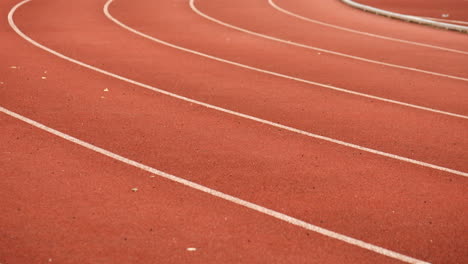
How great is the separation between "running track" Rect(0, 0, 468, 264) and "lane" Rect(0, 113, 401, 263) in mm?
16

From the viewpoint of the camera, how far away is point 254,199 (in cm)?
573

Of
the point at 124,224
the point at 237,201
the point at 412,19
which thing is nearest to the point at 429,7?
the point at 412,19

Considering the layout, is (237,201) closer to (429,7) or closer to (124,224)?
(124,224)

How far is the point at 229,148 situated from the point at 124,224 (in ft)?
6.45

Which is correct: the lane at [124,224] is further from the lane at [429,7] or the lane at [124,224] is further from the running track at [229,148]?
the lane at [429,7]

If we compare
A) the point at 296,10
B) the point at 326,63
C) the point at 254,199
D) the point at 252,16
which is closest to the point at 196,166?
the point at 254,199

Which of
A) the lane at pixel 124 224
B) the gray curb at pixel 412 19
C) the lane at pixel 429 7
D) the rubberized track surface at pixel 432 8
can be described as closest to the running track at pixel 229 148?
the lane at pixel 124 224

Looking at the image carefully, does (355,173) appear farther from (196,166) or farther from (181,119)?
(181,119)

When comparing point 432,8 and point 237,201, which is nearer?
point 237,201

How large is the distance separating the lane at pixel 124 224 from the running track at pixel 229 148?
0.6 inches

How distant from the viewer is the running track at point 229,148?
5.03 m

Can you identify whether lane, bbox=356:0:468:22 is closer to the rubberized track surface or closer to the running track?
the rubberized track surface

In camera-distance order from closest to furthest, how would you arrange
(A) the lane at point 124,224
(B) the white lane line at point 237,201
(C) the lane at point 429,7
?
(A) the lane at point 124,224, (B) the white lane line at point 237,201, (C) the lane at point 429,7

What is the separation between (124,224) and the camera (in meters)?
5.21
